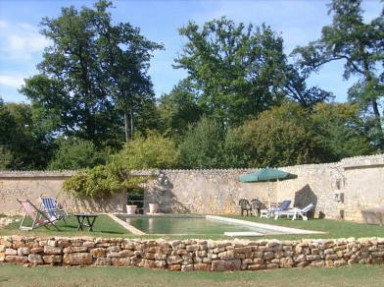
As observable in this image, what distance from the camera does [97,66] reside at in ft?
137

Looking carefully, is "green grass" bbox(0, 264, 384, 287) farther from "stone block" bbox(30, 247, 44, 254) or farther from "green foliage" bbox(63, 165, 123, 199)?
"green foliage" bbox(63, 165, 123, 199)

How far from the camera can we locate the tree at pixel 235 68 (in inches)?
1580

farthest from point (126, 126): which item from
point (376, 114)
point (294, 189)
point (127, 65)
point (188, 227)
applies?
point (188, 227)

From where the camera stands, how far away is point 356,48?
39250 mm

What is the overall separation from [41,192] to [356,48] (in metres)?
26.7

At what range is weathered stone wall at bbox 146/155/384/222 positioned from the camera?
55.0 ft

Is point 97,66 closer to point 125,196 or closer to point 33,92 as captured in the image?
point 33,92

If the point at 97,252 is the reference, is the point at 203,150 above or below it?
above

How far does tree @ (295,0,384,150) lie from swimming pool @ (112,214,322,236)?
20426 mm

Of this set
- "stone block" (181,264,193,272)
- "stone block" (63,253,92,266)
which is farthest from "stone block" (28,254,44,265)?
"stone block" (181,264,193,272)

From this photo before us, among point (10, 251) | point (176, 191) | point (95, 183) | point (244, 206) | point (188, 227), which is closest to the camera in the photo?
point (10, 251)

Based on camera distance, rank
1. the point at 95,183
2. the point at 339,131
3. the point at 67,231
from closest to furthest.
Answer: the point at 67,231, the point at 95,183, the point at 339,131

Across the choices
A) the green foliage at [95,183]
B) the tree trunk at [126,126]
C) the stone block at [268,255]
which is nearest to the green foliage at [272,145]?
the green foliage at [95,183]

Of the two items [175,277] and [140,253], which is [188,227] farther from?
[175,277]
